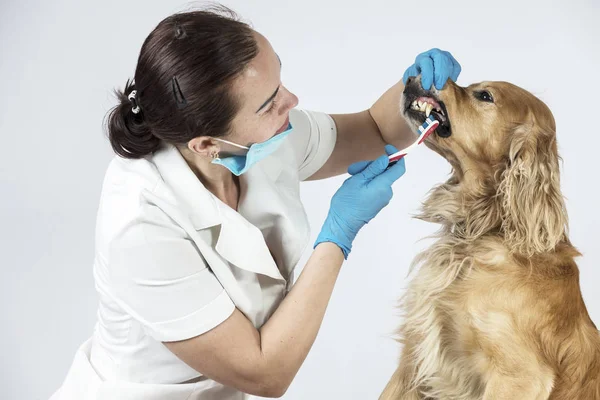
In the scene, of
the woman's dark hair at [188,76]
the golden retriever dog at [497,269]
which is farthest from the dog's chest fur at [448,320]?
the woman's dark hair at [188,76]

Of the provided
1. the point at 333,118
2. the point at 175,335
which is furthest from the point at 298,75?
the point at 175,335

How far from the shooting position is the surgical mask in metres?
2.25

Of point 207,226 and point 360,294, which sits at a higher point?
point 207,226

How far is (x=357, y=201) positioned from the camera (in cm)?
234

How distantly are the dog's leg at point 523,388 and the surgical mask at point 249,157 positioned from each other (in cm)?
91

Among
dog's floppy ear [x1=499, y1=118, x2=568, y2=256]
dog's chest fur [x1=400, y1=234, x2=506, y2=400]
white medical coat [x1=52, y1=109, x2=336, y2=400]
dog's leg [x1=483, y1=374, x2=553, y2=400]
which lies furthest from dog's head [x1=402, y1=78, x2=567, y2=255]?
white medical coat [x1=52, y1=109, x2=336, y2=400]

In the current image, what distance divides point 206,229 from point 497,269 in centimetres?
85

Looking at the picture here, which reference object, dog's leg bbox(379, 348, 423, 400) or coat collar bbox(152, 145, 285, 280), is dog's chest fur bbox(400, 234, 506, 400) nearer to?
dog's leg bbox(379, 348, 423, 400)

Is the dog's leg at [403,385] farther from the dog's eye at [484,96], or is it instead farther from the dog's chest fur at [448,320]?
the dog's eye at [484,96]

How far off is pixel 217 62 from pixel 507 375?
3.79ft

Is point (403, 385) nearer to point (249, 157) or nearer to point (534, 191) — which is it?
point (534, 191)

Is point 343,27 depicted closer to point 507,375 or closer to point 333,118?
point 333,118

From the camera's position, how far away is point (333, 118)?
2.85 m

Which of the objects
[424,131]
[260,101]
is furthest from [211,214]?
[424,131]
